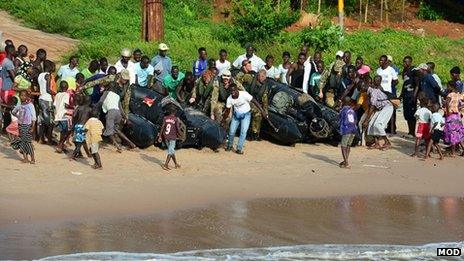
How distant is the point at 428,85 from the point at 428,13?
1755 cm

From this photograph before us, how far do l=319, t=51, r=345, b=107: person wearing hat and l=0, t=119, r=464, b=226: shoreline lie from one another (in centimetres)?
101

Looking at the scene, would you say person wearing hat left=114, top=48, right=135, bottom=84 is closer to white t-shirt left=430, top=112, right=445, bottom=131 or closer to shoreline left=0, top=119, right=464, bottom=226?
shoreline left=0, top=119, right=464, bottom=226

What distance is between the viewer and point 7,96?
51.2 ft

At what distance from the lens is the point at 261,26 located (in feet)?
82.5

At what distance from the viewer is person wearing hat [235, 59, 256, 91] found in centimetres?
Answer: 1695

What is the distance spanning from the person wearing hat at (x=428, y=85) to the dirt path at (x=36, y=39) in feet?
26.5

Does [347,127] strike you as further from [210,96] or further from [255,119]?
[210,96]

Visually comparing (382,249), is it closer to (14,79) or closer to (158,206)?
(158,206)

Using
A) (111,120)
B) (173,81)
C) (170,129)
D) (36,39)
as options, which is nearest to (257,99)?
(173,81)

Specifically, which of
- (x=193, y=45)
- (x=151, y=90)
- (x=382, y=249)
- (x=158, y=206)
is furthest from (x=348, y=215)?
(x=193, y=45)

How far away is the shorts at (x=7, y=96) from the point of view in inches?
612

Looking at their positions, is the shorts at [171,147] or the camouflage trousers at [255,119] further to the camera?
the camouflage trousers at [255,119]

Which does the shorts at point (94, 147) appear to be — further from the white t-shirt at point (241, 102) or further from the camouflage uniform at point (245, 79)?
the camouflage uniform at point (245, 79)

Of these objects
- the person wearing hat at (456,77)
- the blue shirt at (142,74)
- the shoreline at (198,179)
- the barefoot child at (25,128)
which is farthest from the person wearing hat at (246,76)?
the barefoot child at (25,128)
